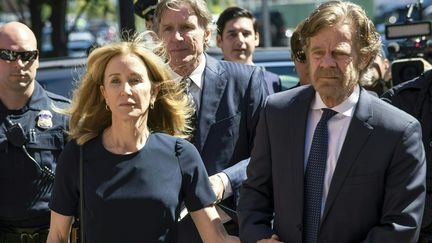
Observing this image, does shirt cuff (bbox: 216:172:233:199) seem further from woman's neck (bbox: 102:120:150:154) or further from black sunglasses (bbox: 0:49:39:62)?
black sunglasses (bbox: 0:49:39:62)

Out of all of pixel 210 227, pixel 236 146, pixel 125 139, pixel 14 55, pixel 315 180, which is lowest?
pixel 210 227

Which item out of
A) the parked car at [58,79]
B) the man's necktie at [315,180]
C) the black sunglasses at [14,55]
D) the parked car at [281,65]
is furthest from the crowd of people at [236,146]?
the parked car at [281,65]

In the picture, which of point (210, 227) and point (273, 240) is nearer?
point (273, 240)

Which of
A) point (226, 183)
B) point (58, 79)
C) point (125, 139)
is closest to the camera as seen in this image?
point (125, 139)

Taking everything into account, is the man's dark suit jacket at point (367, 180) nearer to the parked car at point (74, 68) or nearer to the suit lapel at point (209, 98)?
the suit lapel at point (209, 98)

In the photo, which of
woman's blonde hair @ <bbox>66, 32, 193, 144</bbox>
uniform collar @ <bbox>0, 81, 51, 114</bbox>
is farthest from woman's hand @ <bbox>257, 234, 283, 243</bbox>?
uniform collar @ <bbox>0, 81, 51, 114</bbox>

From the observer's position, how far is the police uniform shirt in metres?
5.46

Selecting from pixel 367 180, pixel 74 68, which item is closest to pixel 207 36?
pixel 367 180

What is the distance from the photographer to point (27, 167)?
216 inches

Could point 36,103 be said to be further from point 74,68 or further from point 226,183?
point 74,68

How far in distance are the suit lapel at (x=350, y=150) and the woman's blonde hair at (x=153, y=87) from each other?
38.7 inches

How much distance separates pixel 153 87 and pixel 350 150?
1.05 metres

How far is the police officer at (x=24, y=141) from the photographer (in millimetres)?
5465

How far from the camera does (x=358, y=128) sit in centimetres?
389
